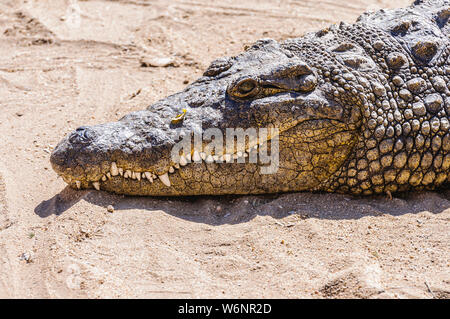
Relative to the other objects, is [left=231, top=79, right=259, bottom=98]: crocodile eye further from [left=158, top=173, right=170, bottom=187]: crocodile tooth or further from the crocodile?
[left=158, top=173, right=170, bottom=187]: crocodile tooth

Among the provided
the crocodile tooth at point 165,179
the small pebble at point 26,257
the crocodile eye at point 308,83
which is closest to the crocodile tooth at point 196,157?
the crocodile tooth at point 165,179

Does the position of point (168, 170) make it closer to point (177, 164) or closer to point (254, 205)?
point (177, 164)

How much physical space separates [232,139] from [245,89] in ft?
1.48

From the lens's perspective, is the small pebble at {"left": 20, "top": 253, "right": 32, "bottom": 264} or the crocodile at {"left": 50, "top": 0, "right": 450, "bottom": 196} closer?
the small pebble at {"left": 20, "top": 253, "right": 32, "bottom": 264}

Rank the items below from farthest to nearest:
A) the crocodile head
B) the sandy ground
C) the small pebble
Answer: the crocodile head < the small pebble < the sandy ground

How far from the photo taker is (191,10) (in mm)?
8625

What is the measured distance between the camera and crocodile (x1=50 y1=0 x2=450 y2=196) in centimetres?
426

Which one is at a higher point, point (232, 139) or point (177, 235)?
point (232, 139)

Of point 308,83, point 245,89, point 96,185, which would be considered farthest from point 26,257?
point 308,83

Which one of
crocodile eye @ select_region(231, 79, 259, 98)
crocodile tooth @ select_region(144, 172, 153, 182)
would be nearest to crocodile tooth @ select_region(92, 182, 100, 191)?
crocodile tooth @ select_region(144, 172, 153, 182)

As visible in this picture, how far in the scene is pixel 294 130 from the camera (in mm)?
4367

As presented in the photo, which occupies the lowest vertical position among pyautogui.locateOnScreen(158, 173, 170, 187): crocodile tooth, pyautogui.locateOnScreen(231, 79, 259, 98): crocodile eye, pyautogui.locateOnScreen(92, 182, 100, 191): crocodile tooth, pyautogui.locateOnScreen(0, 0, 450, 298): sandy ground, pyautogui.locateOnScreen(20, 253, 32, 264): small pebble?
pyautogui.locateOnScreen(20, 253, 32, 264): small pebble

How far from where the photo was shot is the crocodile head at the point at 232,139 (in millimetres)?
4234
